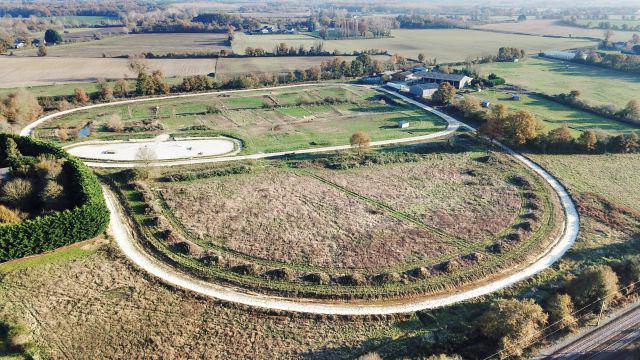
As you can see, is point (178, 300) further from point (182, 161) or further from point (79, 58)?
point (79, 58)

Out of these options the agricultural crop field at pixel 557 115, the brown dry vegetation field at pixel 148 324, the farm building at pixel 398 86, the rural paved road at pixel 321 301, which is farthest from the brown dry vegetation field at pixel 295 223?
the farm building at pixel 398 86

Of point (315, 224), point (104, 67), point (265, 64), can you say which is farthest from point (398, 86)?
point (104, 67)

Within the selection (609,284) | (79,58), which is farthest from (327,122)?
(79,58)

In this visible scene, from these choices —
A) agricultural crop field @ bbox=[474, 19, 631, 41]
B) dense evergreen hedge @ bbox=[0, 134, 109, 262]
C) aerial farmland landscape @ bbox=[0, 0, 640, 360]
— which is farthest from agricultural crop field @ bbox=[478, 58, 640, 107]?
dense evergreen hedge @ bbox=[0, 134, 109, 262]

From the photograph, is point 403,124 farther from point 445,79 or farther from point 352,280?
point 352,280

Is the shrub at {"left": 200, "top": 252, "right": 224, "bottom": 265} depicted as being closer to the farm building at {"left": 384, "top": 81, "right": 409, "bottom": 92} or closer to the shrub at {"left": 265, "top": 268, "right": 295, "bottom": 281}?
the shrub at {"left": 265, "top": 268, "right": 295, "bottom": 281}

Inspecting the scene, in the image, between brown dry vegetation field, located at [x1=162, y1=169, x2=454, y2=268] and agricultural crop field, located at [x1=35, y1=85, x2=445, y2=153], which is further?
agricultural crop field, located at [x1=35, y1=85, x2=445, y2=153]
